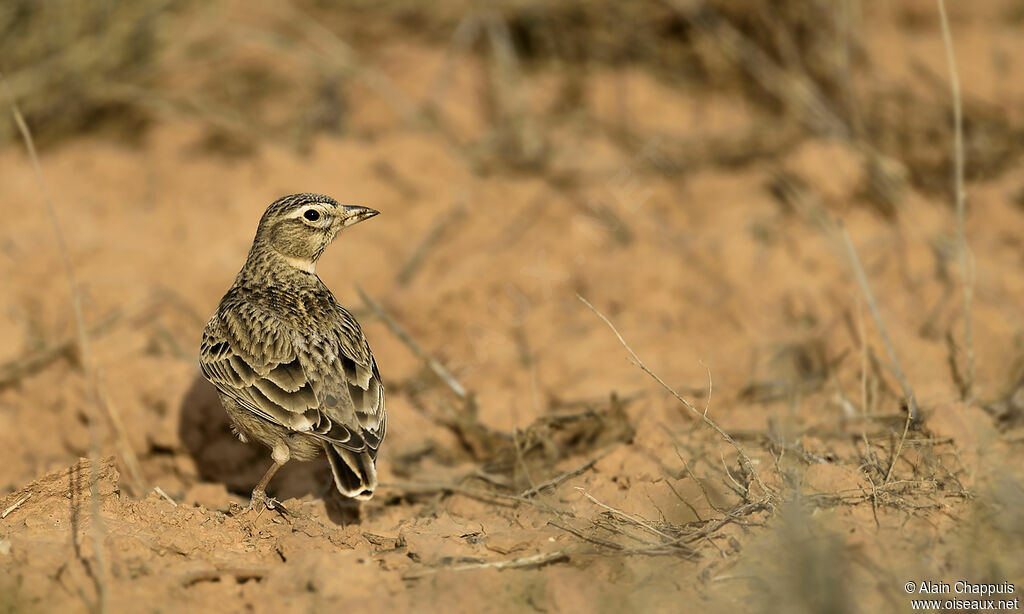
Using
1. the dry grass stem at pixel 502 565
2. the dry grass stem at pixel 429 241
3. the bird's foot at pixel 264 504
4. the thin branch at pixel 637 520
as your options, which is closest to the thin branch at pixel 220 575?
the dry grass stem at pixel 502 565

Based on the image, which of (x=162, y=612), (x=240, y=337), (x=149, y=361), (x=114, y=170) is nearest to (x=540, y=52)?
(x=114, y=170)

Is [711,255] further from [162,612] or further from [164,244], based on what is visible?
[162,612]

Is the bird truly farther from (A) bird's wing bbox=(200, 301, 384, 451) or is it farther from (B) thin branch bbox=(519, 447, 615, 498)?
(B) thin branch bbox=(519, 447, 615, 498)

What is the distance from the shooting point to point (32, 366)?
21.6 ft

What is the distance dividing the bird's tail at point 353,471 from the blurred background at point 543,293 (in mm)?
206

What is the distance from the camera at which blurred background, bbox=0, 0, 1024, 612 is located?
399 cm

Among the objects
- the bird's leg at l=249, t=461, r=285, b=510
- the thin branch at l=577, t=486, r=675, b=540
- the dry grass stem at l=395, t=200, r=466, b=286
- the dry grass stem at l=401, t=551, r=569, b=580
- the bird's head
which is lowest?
the dry grass stem at l=395, t=200, r=466, b=286

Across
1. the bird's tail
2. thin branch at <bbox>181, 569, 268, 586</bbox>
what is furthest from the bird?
thin branch at <bbox>181, 569, 268, 586</bbox>

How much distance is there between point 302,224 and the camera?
5590mm

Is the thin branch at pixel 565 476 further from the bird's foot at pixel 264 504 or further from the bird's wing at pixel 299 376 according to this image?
the bird's foot at pixel 264 504

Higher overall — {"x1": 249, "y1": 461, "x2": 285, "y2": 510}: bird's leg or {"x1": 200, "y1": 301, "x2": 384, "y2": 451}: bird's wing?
{"x1": 200, "y1": 301, "x2": 384, "y2": 451}: bird's wing

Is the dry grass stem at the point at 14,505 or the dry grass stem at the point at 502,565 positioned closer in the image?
the dry grass stem at the point at 502,565

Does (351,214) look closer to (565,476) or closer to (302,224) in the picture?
(302,224)

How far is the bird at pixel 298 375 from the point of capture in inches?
181
